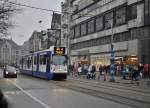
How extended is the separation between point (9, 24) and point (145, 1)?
58.7 feet

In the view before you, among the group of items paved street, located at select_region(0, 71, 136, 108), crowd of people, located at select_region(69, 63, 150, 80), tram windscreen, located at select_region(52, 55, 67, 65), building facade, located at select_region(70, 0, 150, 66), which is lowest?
paved street, located at select_region(0, 71, 136, 108)

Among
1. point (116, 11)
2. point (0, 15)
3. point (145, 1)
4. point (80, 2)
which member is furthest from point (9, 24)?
point (80, 2)

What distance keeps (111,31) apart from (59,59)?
26688 millimetres

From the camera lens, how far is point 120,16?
6456 centimetres

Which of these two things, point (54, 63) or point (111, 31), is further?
point (111, 31)

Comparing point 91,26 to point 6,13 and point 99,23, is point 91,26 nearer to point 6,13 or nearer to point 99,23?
point 99,23

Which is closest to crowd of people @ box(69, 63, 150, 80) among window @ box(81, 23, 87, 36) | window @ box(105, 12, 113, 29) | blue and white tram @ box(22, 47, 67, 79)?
blue and white tram @ box(22, 47, 67, 79)

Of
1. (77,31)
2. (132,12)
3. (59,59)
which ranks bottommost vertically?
(59,59)

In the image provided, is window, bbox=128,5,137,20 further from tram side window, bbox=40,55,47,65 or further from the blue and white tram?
the blue and white tram

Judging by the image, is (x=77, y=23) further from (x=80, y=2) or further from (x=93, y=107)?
(x=93, y=107)

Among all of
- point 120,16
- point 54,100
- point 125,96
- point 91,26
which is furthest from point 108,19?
point 54,100

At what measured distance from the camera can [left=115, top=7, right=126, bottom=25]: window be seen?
63.1 metres

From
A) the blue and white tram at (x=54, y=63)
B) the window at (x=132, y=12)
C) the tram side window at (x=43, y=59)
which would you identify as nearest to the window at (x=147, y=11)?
the window at (x=132, y=12)

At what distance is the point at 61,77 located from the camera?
134ft
